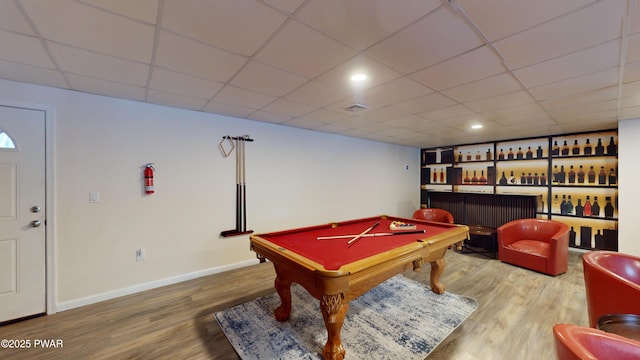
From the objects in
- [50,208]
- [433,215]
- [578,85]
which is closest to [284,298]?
[50,208]

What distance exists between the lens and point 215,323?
7.86 feet

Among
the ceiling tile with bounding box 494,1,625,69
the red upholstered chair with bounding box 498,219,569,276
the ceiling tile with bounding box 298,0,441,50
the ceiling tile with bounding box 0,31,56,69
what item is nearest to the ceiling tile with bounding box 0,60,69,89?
the ceiling tile with bounding box 0,31,56,69

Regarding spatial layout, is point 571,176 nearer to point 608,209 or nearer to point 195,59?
point 608,209

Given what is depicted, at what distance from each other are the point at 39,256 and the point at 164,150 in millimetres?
1616

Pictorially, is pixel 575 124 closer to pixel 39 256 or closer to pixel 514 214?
pixel 514 214

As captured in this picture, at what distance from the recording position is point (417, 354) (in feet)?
6.40

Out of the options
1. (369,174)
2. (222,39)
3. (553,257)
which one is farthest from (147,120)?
(553,257)

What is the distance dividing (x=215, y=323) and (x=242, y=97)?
2.41 metres

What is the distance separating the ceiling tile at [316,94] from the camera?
2.54 metres

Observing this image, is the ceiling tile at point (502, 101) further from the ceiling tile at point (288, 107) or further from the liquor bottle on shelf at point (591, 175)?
the liquor bottle on shelf at point (591, 175)

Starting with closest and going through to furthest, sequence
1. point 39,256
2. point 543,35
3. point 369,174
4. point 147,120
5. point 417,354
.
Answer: point 543,35, point 417,354, point 39,256, point 147,120, point 369,174

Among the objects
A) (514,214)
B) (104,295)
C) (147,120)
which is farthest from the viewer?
(514,214)

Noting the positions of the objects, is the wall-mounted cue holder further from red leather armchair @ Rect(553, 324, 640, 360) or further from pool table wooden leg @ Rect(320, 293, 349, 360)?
red leather armchair @ Rect(553, 324, 640, 360)

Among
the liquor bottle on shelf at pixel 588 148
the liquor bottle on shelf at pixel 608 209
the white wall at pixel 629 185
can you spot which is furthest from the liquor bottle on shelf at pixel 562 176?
the white wall at pixel 629 185
